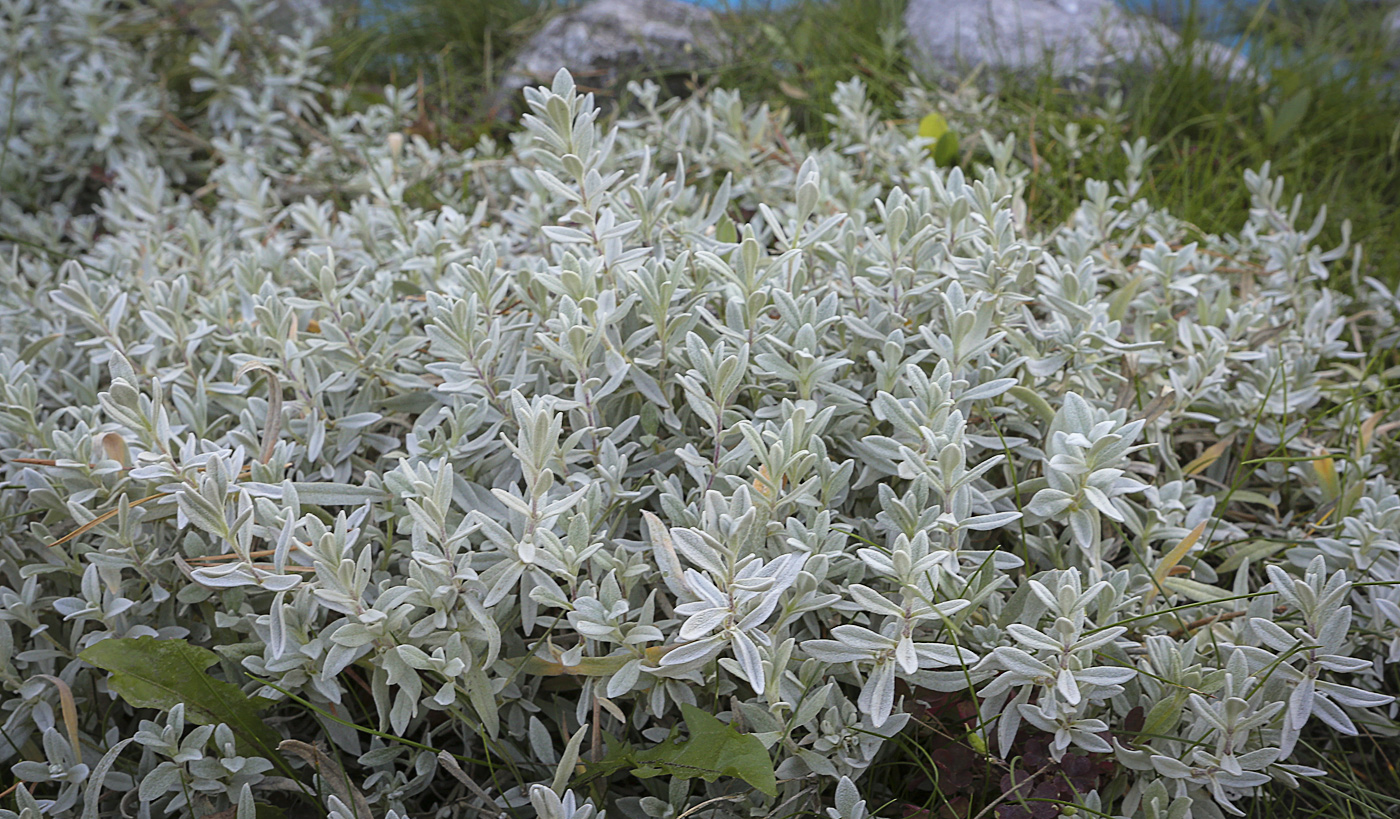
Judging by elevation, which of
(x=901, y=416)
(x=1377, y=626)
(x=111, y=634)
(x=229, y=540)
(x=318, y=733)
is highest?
(x=901, y=416)

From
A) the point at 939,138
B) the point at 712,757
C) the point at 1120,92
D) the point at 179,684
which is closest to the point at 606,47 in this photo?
the point at 939,138

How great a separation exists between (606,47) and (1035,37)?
187 centimetres

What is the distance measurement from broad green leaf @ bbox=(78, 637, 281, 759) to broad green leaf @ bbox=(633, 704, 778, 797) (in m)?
0.60

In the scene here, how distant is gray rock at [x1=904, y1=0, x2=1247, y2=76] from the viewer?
13.2ft

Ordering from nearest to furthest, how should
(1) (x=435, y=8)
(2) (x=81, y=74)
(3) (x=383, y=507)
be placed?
(3) (x=383, y=507) → (2) (x=81, y=74) → (1) (x=435, y=8)

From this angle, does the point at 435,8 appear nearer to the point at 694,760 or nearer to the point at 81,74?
the point at 81,74

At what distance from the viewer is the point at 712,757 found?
1354mm

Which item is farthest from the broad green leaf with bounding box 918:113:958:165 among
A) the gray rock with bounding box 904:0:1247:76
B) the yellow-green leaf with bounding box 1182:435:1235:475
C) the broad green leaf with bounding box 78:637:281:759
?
the broad green leaf with bounding box 78:637:281:759

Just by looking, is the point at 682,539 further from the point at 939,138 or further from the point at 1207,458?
the point at 939,138

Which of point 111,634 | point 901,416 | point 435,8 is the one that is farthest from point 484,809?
point 435,8

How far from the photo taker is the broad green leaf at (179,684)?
1472mm

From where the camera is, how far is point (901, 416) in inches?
60.1

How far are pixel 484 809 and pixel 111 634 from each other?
0.64 m

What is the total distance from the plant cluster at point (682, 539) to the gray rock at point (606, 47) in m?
2.42
